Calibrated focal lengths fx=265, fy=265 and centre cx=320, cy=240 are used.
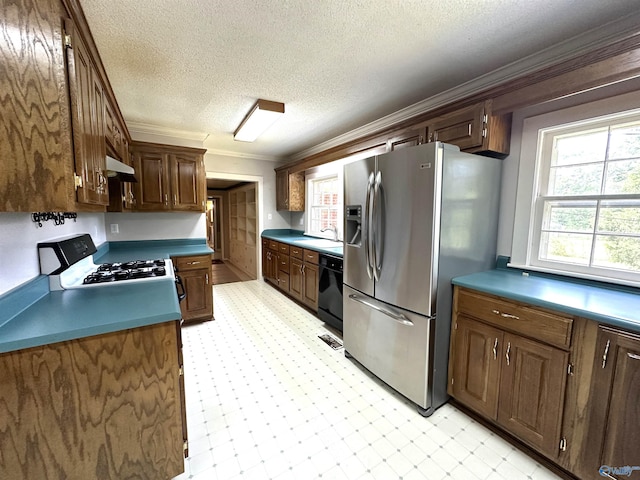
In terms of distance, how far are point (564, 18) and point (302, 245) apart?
9.84 ft

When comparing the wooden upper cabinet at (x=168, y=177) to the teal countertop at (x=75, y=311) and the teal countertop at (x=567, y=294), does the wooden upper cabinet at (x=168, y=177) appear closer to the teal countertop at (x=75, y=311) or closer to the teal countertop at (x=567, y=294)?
the teal countertop at (x=75, y=311)

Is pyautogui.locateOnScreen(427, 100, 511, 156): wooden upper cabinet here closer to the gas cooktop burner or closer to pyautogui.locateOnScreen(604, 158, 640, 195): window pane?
pyautogui.locateOnScreen(604, 158, 640, 195): window pane

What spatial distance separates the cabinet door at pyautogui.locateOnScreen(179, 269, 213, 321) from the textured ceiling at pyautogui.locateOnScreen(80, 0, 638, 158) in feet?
6.11

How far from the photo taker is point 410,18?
57.4 inches

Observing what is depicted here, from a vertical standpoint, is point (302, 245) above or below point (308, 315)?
above

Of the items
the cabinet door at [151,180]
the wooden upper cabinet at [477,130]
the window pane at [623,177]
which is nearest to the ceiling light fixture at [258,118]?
the cabinet door at [151,180]

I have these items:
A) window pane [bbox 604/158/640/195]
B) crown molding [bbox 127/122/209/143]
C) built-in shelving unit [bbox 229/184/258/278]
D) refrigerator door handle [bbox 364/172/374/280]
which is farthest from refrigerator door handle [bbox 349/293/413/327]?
built-in shelving unit [bbox 229/184/258/278]

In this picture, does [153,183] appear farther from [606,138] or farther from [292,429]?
[606,138]

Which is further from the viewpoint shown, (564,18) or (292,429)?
(292,429)

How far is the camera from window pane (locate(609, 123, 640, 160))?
5.14 feet

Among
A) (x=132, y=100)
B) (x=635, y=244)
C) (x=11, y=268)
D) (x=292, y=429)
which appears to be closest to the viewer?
(x=11, y=268)

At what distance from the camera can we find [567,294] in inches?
59.4

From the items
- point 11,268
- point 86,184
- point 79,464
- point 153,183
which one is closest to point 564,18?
point 86,184

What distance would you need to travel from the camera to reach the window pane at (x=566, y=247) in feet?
5.87
